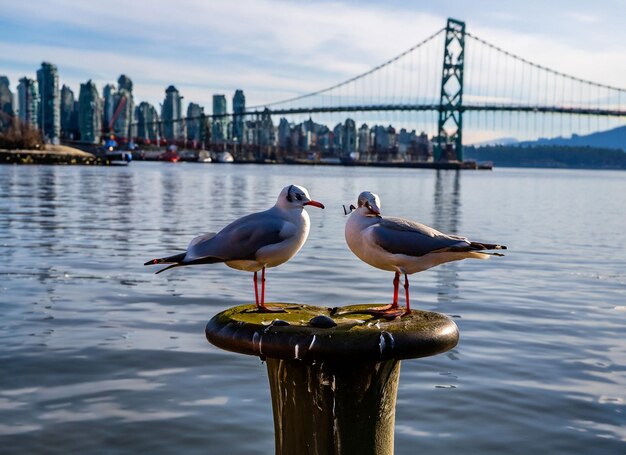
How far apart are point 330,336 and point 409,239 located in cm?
102

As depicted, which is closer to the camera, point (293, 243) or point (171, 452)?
point (293, 243)

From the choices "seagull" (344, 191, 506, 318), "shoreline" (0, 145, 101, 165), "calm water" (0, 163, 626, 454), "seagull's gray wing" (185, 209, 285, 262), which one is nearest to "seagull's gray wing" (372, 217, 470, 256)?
"seagull" (344, 191, 506, 318)

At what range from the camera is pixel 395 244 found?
3789 mm

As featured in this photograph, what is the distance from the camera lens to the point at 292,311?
3.52m

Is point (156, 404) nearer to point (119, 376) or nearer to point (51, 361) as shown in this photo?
point (119, 376)

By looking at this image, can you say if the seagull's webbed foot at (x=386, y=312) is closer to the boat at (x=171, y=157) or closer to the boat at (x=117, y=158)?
the boat at (x=117, y=158)

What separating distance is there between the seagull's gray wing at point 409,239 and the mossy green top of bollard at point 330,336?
20.3 inches

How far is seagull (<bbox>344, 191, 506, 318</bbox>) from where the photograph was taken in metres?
3.76

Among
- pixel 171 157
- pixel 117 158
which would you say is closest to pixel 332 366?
pixel 117 158

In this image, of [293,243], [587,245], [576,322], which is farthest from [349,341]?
[587,245]

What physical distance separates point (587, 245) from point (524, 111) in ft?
279

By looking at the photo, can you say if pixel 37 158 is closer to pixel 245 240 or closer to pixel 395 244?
pixel 245 240

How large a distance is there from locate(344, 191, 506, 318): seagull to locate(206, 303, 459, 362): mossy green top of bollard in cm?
46

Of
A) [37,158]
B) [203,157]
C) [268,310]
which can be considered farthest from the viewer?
[203,157]
